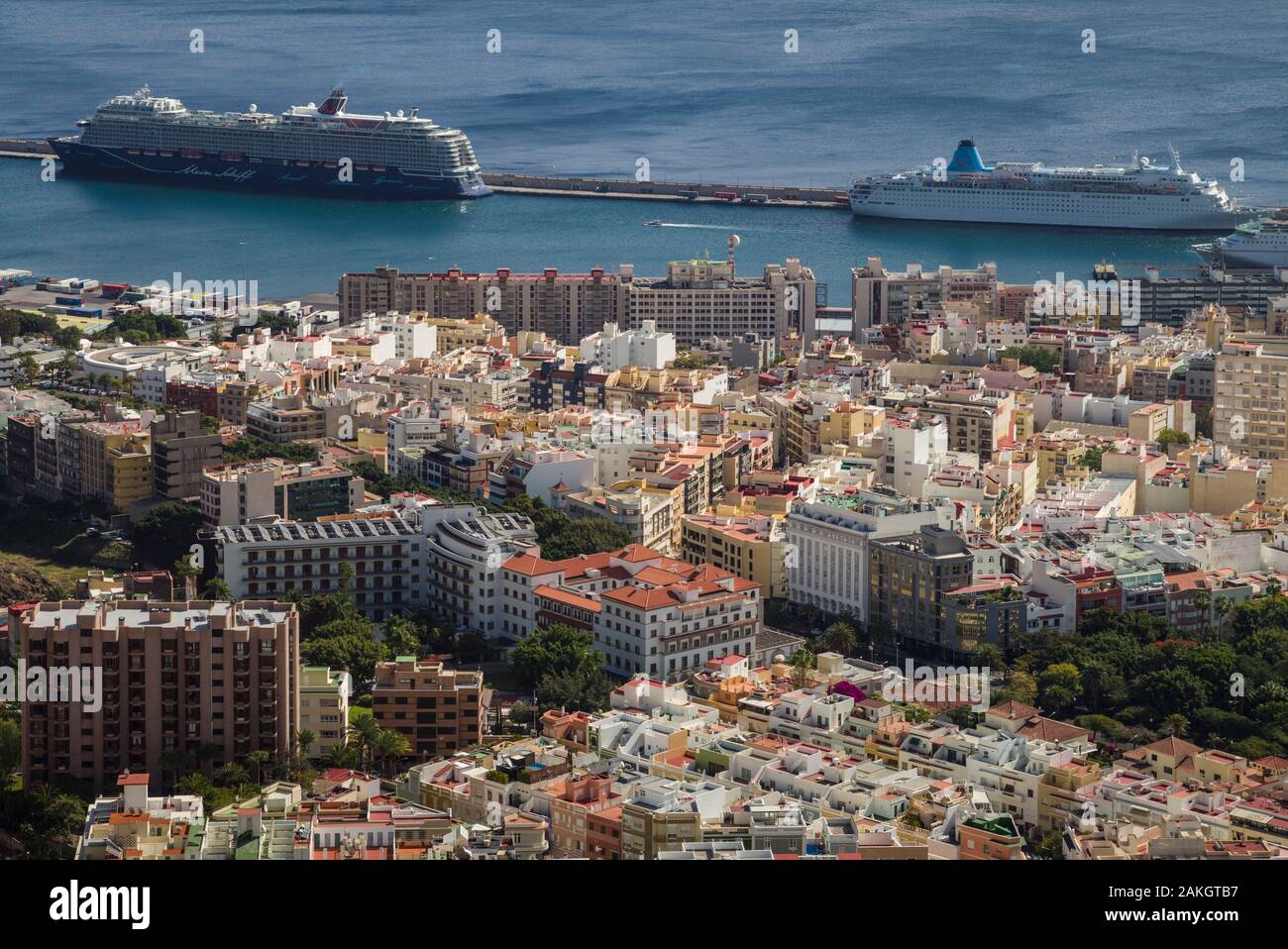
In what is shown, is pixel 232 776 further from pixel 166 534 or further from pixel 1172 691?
pixel 166 534

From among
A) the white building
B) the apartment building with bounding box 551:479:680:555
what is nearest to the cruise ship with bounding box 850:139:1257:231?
the white building

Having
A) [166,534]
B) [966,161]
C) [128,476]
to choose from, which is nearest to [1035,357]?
[128,476]

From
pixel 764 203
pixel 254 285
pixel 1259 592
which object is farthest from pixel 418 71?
pixel 1259 592

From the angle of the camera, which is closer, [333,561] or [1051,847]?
[1051,847]

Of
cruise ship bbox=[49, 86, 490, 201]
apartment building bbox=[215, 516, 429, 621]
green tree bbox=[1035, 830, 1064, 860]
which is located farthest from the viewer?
cruise ship bbox=[49, 86, 490, 201]

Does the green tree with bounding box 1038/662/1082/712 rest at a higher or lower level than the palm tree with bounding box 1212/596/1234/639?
lower

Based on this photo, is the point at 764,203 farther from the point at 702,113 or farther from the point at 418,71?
the point at 418,71

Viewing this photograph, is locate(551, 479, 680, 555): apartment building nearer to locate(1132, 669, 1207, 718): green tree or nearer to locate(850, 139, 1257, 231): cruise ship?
locate(1132, 669, 1207, 718): green tree
